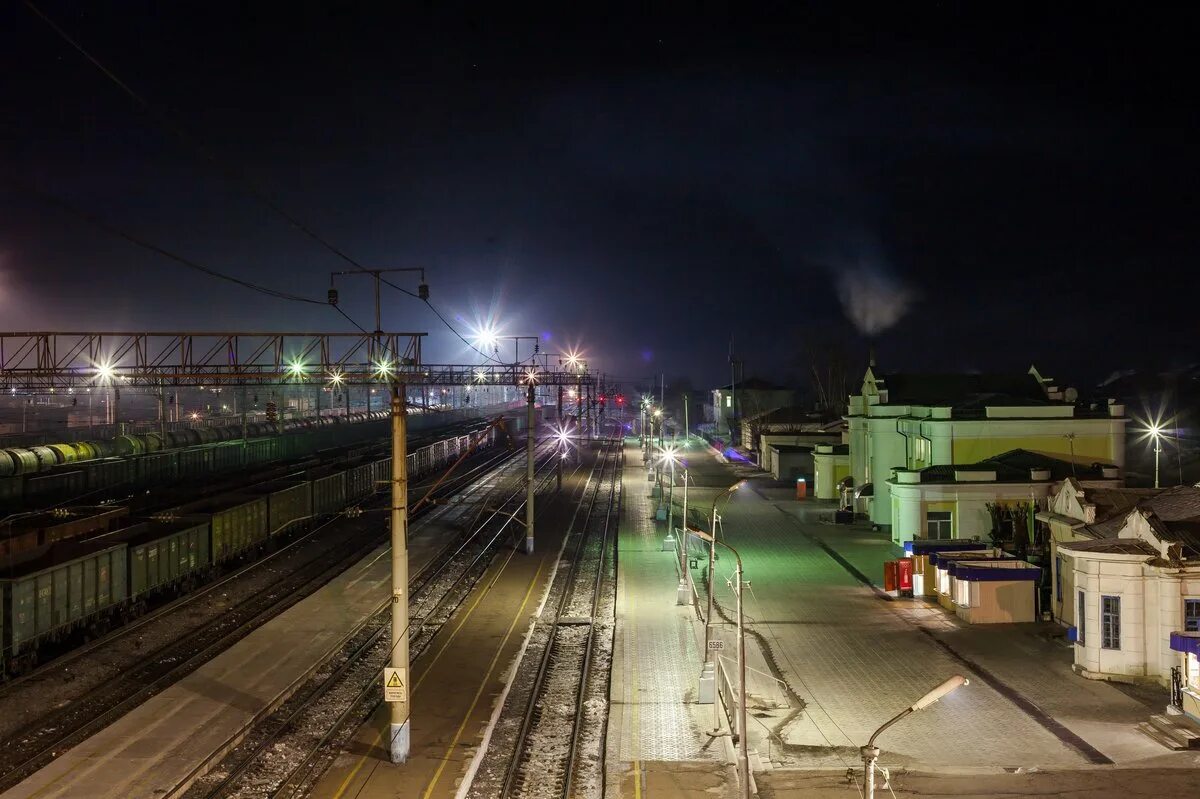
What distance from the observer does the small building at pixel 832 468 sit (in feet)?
169

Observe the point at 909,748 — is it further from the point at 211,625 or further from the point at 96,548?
Answer: the point at 96,548

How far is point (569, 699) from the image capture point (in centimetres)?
1845

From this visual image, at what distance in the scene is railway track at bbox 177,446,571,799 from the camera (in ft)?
46.1

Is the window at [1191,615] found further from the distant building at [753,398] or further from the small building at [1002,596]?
the distant building at [753,398]

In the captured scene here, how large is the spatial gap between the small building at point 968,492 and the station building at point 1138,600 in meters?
13.6

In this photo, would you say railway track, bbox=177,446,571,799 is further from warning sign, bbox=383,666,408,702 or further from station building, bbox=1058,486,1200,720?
station building, bbox=1058,486,1200,720

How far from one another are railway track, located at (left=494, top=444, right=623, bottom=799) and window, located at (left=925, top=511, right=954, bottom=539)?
39.4ft

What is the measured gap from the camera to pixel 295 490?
38188 mm

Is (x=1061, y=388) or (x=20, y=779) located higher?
(x=1061, y=388)

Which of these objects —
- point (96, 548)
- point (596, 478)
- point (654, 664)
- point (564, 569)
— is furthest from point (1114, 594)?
point (596, 478)

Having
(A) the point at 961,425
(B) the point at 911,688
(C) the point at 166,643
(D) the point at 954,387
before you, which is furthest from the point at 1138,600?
(D) the point at 954,387

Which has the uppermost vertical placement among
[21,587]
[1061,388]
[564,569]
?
[1061,388]

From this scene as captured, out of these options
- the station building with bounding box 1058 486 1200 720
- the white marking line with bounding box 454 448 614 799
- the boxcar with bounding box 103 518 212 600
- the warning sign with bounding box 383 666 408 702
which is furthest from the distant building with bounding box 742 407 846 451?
the warning sign with bounding box 383 666 408 702

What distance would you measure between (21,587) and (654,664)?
1351 centimetres
